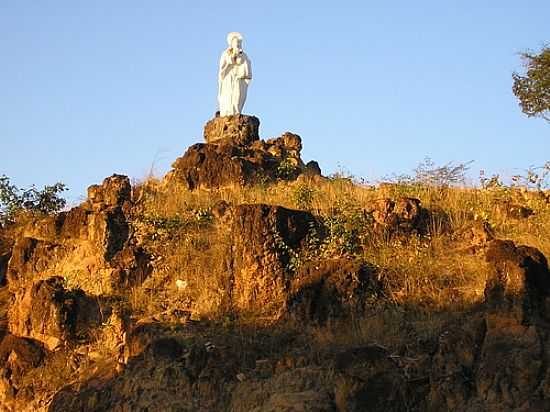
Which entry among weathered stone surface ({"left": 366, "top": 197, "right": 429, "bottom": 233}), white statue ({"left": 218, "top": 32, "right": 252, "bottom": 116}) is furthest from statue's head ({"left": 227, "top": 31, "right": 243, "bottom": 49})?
weathered stone surface ({"left": 366, "top": 197, "right": 429, "bottom": 233})

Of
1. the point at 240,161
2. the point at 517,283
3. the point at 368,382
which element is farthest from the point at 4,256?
the point at 517,283

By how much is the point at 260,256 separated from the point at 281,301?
772 millimetres

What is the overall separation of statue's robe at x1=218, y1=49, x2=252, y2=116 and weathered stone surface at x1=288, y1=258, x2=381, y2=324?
37.7 feet

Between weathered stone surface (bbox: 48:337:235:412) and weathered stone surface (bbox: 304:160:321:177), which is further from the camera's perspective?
weathered stone surface (bbox: 304:160:321:177)

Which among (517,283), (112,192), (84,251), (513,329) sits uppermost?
(112,192)

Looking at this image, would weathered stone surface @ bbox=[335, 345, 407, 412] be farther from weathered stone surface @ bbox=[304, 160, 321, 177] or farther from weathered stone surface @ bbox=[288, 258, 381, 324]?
weathered stone surface @ bbox=[304, 160, 321, 177]

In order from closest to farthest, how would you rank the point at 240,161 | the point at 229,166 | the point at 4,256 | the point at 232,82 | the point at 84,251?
the point at 84,251
the point at 4,256
the point at 229,166
the point at 240,161
the point at 232,82

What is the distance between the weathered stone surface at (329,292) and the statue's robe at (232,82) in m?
11.5

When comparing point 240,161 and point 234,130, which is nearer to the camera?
point 240,161

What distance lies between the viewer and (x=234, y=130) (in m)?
23.9

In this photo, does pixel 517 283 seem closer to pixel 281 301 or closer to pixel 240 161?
pixel 281 301

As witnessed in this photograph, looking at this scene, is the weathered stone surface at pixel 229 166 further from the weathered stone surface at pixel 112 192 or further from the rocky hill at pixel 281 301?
the weathered stone surface at pixel 112 192

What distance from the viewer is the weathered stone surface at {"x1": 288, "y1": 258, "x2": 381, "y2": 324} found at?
1353cm

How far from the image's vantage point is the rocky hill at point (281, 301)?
11.4m
